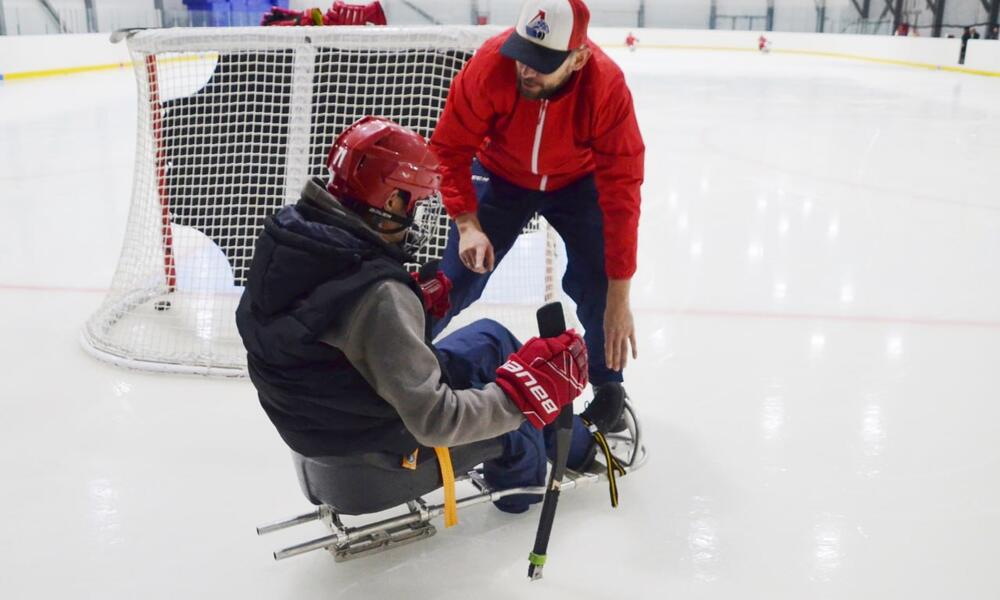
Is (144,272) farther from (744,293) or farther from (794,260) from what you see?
(794,260)

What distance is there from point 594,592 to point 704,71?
16.0 metres

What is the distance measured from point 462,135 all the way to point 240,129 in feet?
4.81

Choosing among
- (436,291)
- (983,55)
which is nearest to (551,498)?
(436,291)

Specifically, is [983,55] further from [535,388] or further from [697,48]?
[535,388]

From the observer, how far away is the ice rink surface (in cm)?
176

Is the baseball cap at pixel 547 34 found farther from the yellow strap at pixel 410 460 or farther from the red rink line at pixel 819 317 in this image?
the red rink line at pixel 819 317

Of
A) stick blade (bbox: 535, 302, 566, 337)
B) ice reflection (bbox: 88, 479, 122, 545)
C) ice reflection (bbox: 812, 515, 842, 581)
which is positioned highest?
stick blade (bbox: 535, 302, 566, 337)

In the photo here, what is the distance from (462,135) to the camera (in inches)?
80.7

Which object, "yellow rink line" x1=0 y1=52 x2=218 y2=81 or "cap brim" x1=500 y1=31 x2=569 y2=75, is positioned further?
"yellow rink line" x1=0 y1=52 x2=218 y2=81

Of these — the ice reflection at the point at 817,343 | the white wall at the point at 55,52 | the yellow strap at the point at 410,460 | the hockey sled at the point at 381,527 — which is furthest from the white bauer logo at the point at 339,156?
the white wall at the point at 55,52

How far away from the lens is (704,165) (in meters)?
6.68

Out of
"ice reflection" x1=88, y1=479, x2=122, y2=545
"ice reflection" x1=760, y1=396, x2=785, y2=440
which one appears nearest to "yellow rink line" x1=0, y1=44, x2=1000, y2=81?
"ice reflection" x1=88, y1=479, x2=122, y2=545

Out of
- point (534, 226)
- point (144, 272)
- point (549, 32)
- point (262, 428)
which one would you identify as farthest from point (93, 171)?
point (549, 32)

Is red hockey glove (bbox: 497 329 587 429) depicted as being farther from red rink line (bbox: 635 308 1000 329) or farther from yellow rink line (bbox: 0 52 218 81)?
yellow rink line (bbox: 0 52 218 81)
